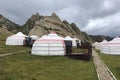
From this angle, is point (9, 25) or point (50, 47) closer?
point (50, 47)

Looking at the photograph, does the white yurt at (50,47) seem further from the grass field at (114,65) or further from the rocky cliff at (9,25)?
the rocky cliff at (9,25)

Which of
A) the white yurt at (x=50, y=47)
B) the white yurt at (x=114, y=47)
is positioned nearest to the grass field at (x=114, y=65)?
the white yurt at (x=50, y=47)

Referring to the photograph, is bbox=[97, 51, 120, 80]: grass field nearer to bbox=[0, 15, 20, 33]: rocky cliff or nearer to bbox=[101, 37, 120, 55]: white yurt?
bbox=[101, 37, 120, 55]: white yurt

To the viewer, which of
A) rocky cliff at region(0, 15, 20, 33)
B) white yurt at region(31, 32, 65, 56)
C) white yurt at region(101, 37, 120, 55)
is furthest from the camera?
rocky cliff at region(0, 15, 20, 33)

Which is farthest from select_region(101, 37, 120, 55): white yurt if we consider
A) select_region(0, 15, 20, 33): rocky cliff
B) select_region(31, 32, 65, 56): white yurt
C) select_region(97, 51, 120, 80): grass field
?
select_region(0, 15, 20, 33): rocky cliff

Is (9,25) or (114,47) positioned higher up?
(9,25)

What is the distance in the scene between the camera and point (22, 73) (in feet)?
115

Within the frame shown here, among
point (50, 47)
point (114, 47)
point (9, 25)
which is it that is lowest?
point (50, 47)

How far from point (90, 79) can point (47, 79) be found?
4.94 meters

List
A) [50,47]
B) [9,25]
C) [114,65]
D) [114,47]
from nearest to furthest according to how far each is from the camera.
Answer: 1. [114,65]
2. [50,47]
3. [114,47]
4. [9,25]

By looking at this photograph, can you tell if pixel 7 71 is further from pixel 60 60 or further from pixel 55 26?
pixel 55 26

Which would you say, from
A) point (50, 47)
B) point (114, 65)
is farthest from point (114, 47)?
point (114, 65)

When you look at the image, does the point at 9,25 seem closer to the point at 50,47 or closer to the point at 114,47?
the point at 114,47

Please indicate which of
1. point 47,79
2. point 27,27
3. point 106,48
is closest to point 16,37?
point 106,48
